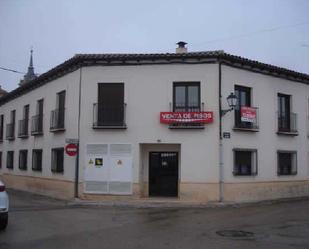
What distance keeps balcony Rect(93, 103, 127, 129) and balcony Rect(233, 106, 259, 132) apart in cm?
474

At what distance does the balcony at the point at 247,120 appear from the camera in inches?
790

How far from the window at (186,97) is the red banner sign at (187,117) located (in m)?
0.46

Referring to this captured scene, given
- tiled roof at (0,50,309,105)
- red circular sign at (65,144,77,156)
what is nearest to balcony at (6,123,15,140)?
tiled roof at (0,50,309,105)

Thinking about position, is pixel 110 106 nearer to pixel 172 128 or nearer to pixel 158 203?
pixel 172 128

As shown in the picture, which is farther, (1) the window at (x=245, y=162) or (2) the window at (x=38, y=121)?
(2) the window at (x=38, y=121)

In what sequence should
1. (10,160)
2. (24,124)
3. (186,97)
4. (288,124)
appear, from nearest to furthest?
(186,97) → (288,124) → (24,124) → (10,160)

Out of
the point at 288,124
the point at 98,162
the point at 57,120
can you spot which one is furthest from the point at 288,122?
the point at 57,120

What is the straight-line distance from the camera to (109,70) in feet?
66.8

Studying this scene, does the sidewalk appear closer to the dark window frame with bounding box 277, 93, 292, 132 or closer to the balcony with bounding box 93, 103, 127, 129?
the balcony with bounding box 93, 103, 127, 129

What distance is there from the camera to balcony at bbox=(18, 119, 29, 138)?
89.2 ft

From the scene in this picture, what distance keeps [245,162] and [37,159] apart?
1123 centimetres

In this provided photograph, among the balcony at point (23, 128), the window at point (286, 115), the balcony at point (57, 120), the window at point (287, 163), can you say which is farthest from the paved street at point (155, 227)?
the balcony at point (23, 128)

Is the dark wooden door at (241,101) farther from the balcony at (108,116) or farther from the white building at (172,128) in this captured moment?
the balcony at (108,116)

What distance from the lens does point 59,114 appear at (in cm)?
2256
